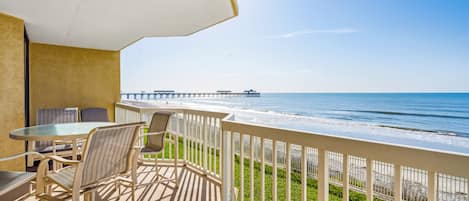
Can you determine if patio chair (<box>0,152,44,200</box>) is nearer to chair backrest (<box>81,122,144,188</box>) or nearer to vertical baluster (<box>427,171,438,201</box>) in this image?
chair backrest (<box>81,122,144,188</box>)

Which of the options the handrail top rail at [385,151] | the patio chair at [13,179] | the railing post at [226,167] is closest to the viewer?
the handrail top rail at [385,151]

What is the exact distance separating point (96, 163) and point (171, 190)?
54.6 inches

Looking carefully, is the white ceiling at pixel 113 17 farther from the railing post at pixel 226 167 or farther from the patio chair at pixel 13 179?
the patio chair at pixel 13 179

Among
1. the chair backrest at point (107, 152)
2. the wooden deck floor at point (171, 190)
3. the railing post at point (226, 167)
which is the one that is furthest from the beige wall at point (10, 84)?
the railing post at point (226, 167)

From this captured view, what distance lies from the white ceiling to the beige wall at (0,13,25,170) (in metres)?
0.22

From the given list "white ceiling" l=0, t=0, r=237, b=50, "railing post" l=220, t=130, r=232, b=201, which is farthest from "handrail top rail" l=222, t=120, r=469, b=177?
"white ceiling" l=0, t=0, r=237, b=50

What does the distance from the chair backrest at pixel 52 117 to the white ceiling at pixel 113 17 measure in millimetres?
1336

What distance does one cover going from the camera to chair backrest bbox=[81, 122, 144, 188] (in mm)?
1858

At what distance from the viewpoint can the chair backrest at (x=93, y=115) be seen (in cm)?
468

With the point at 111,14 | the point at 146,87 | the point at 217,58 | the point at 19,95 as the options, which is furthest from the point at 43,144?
the point at 217,58

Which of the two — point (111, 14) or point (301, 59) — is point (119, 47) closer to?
point (111, 14)

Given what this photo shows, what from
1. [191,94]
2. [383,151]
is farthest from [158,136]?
[191,94]

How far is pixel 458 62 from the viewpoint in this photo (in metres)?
19.2

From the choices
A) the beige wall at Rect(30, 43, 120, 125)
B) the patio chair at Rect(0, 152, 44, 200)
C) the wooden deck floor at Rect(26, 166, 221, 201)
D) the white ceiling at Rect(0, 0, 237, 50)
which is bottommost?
the wooden deck floor at Rect(26, 166, 221, 201)
